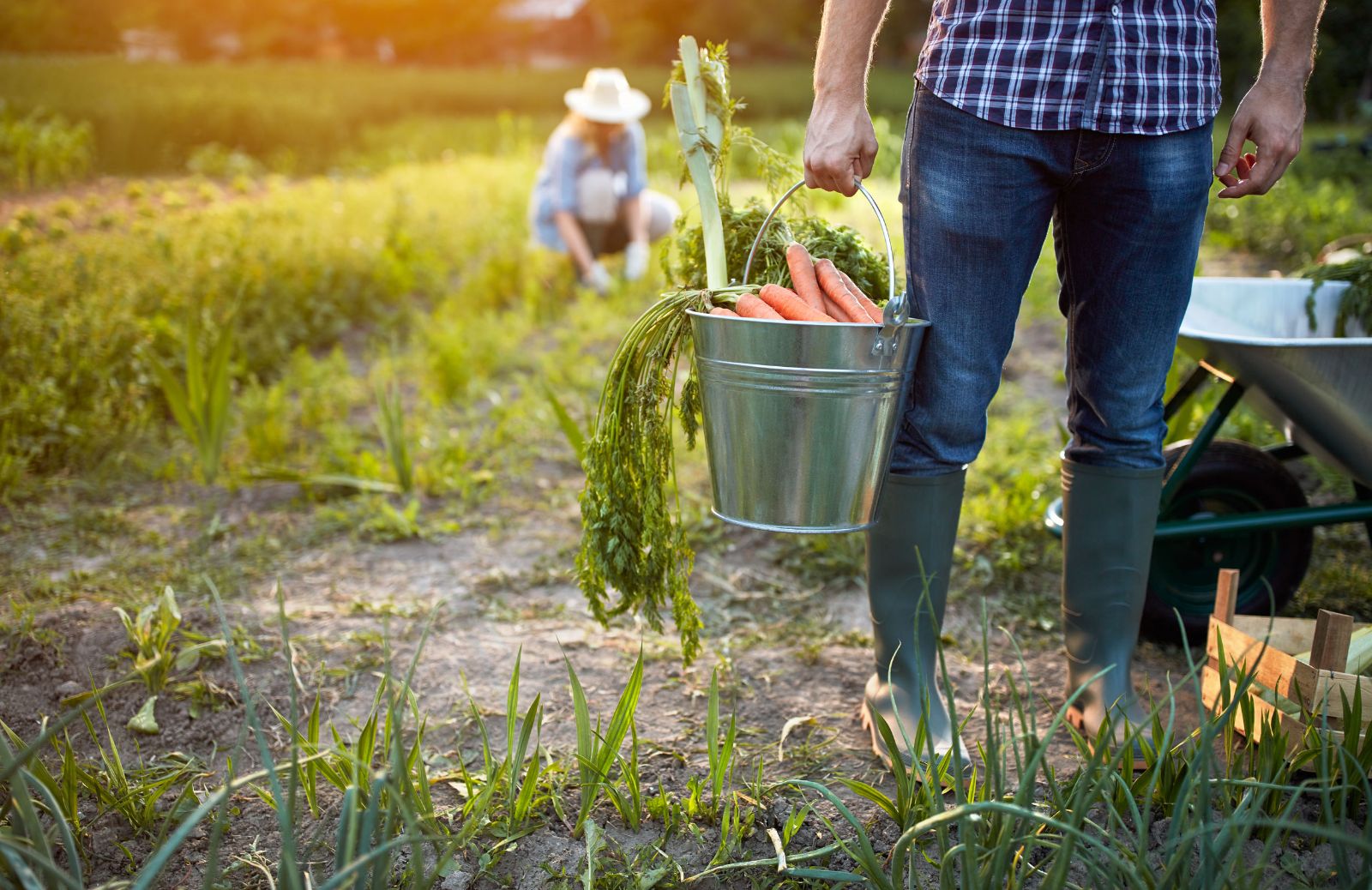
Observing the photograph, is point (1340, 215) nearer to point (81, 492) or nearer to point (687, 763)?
point (687, 763)

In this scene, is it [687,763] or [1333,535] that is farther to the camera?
[1333,535]

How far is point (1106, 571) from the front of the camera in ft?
5.86

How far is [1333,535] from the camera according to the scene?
2.84 m

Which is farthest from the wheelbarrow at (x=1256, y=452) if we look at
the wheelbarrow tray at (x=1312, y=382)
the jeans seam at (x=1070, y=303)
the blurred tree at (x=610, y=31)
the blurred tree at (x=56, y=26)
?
the blurred tree at (x=610, y=31)

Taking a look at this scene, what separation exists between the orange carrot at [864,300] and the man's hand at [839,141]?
0.18m

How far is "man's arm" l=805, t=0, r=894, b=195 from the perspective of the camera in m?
1.51

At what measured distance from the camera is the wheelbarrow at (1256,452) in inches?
72.9

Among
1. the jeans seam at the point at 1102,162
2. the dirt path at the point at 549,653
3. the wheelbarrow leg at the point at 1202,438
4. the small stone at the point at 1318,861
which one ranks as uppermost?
the jeans seam at the point at 1102,162

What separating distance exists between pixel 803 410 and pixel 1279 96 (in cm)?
86

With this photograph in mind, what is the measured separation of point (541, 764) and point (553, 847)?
278 millimetres

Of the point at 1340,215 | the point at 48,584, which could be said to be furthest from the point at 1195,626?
the point at 1340,215

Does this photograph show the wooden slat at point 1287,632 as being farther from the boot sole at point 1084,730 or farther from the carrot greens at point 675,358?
the carrot greens at point 675,358

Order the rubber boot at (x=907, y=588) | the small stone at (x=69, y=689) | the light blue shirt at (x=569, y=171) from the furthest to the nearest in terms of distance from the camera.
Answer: the light blue shirt at (x=569, y=171)
the small stone at (x=69, y=689)
the rubber boot at (x=907, y=588)

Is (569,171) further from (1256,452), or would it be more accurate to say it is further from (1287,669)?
(1287,669)
